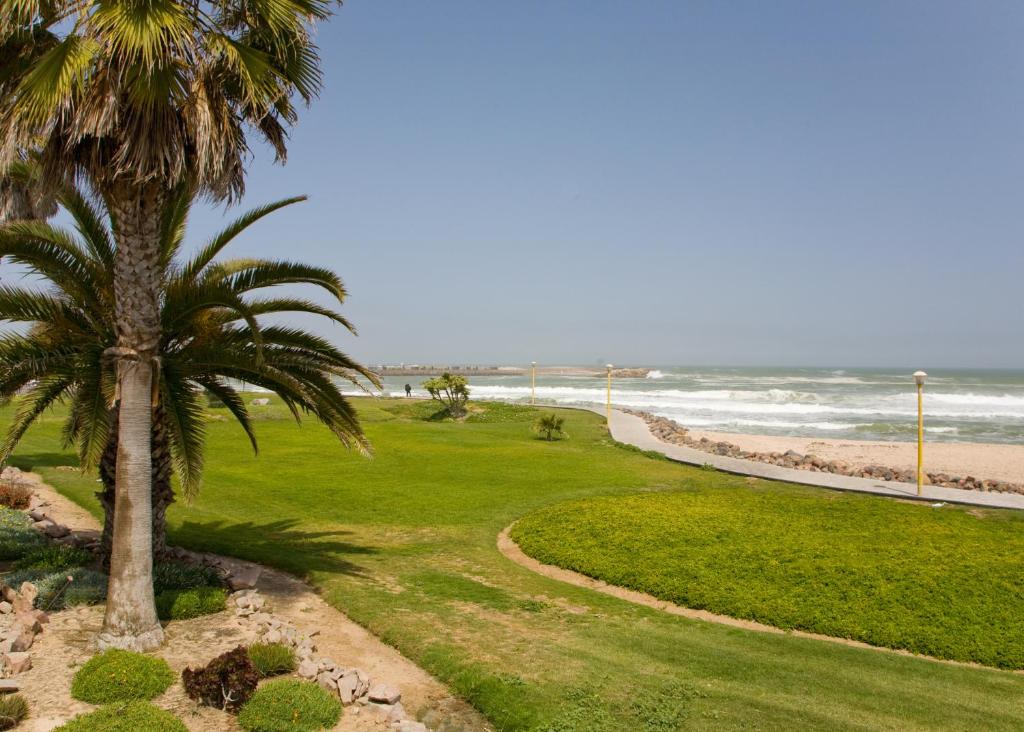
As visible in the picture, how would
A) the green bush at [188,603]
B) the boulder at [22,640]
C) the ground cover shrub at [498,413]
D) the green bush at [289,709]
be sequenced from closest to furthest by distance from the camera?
the green bush at [289,709] < the boulder at [22,640] < the green bush at [188,603] < the ground cover shrub at [498,413]

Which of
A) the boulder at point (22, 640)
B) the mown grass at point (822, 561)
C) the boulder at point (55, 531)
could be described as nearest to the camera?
the boulder at point (22, 640)

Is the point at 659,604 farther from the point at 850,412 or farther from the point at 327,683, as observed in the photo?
the point at 850,412

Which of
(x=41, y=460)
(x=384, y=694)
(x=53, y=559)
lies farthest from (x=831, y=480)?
(x=41, y=460)

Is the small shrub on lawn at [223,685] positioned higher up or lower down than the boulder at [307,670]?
higher up

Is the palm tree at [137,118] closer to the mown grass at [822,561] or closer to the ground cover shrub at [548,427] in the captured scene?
the mown grass at [822,561]

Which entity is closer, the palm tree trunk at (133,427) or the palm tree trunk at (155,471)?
the palm tree trunk at (133,427)

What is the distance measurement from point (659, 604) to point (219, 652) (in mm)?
6297

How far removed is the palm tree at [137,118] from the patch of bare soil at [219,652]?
48cm

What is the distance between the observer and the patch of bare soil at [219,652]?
242 inches

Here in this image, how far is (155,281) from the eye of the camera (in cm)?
763

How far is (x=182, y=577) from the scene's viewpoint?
30.3ft

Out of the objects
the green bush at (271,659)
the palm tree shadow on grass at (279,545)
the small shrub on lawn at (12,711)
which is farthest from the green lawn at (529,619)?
the small shrub on lawn at (12,711)

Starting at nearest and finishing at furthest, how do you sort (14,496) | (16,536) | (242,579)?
1. (242,579)
2. (16,536)
3. (14,496)

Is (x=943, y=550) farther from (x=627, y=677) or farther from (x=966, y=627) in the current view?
(x=627, y=677)
